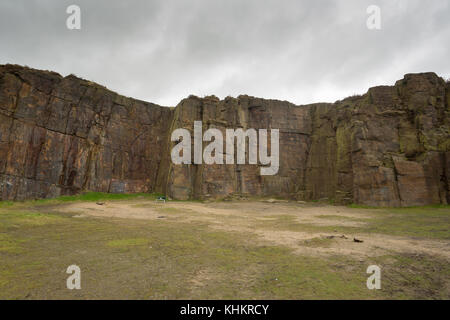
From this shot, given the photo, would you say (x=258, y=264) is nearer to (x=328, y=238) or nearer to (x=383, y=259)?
(x=383, y=259)

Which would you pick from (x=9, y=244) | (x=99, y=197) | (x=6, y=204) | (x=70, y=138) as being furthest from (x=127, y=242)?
(x=70, y=138)

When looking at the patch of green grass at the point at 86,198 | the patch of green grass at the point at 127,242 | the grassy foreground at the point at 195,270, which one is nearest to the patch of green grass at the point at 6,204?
the patch of green grass at the point at 86,198

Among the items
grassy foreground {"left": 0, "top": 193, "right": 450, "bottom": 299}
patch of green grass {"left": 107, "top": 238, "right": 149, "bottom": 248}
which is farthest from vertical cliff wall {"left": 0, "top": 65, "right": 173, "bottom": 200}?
patch of green grass {"left": 107, "top": 238, "right": 149, "bottom": 248}

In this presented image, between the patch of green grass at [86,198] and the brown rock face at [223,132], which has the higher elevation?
the brown rock face at [223,132]

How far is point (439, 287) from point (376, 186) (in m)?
20.8

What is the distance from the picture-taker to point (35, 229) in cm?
888

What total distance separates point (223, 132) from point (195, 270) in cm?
2576

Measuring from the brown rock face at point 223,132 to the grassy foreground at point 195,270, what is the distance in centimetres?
1701

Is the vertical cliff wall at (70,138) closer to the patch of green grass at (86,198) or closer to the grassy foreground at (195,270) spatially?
the patch of green grass at (86,198)

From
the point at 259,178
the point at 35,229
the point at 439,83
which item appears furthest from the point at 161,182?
the point at 439,83

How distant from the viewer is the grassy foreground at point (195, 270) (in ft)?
12.5

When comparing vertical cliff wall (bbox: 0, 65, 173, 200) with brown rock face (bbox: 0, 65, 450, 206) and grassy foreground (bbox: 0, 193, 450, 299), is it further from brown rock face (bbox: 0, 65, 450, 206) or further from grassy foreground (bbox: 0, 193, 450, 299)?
grassy foreground (bbox: 0, 193, 450, 299)

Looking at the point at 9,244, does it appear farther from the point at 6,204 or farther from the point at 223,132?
the point at 223,132
